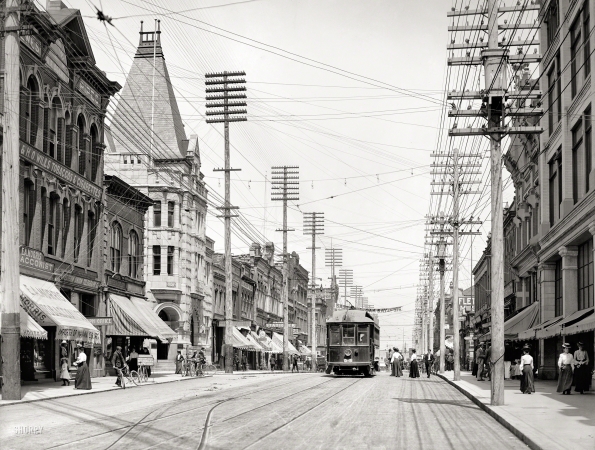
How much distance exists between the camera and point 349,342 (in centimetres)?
4834

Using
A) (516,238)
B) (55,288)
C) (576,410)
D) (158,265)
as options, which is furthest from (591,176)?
(158,265)

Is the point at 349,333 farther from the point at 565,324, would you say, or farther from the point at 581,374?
the point at 581,374

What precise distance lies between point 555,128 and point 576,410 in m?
19.4

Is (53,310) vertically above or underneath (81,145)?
underneath

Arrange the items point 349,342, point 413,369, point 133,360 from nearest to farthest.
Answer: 1. point 133,360
2. point 413,369
3. point 349,342

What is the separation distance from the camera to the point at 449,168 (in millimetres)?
48781

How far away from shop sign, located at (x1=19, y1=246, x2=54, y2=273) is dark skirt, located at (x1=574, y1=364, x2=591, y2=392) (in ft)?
63.7

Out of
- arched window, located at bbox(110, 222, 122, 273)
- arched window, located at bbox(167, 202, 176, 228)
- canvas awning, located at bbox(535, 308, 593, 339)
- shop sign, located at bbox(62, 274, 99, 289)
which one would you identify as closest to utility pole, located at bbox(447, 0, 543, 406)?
canvas awning, located at bbox(535, 308, 593, 339)

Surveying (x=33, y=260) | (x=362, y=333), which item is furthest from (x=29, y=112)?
(x=362, y=333)

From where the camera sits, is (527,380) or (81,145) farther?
(81,145)

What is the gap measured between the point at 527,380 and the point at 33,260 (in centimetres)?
1840

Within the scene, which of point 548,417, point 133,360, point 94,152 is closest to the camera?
point 548,417

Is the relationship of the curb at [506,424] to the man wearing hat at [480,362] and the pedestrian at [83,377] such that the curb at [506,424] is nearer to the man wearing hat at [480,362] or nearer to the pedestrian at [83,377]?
the pedestrian at [83,377]

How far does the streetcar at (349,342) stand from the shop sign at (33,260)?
17668mm
